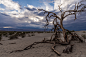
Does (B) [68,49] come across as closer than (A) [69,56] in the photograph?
No

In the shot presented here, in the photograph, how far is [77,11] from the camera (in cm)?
404

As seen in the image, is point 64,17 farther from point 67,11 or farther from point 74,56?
point 74,56

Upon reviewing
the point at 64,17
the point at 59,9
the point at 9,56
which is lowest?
the point at 9,56

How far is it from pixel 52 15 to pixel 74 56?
9.72ft

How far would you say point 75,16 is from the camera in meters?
4.04

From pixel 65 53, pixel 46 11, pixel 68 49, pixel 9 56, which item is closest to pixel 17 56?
pixel 9 56

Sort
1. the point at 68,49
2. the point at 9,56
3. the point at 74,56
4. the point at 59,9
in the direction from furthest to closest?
the point at 59,9 → the point at 68,49 → the point at 9,56 → the point at 74,56

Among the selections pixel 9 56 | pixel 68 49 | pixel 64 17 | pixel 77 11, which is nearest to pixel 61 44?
pixel 68 49

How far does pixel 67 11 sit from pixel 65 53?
276cm

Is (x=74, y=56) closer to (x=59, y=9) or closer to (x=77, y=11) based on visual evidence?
(x=77, y=11)

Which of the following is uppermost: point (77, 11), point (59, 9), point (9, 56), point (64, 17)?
point (59, 9)

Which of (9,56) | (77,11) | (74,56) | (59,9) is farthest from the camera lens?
(59,9)

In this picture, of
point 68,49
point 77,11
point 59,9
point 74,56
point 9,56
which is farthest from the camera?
point 59,9

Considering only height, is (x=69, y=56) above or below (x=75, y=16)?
below
